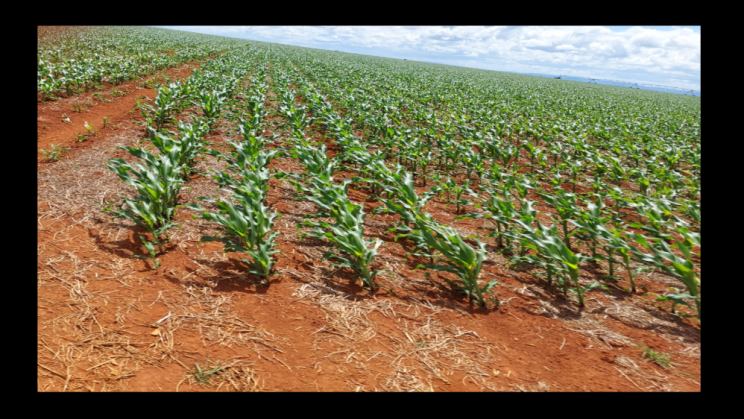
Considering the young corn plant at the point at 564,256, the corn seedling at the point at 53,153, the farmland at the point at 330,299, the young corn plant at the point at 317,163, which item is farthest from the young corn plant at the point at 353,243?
the corn seedling at the point at 53,153

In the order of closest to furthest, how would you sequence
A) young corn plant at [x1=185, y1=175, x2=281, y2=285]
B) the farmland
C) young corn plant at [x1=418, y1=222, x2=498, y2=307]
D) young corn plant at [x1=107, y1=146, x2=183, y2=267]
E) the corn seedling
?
the farmland → young corn plant at [x1=418, y1=222, x2=498, y2=307] → young corn plant at [x1=185, y1=175, x2=281, y2=285] → young corn plant at [x1=107, y1=146, x2=183, y2=267] → the corn seedling

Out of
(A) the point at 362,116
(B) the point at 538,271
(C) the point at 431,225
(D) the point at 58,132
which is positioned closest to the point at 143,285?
(C) the point at 431,225

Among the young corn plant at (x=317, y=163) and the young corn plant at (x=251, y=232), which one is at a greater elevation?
the young corn plant at (x=317, y=163)

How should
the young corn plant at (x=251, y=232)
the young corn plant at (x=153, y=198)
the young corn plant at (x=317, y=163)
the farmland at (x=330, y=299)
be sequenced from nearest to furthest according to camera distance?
the farmland at (x=330, y=299) → the young corn plant at (x=251, y=232) → the young corn plant at (x=153, y=198) → the young corn plant at (x=317, y=163)

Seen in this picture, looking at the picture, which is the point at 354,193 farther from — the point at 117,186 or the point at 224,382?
the point at 224,382

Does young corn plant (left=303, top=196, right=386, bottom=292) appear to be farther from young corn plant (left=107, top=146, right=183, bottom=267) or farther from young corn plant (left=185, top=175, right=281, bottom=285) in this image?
young corn plant (left=107, top=146, right=183, bottom=267)

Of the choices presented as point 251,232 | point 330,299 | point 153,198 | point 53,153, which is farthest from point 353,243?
point 53,153

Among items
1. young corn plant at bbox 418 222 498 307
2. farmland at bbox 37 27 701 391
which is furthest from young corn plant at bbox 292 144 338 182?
young corn plant at bbox 418 222 498 307

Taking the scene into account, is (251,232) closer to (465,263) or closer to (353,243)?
(353,243)

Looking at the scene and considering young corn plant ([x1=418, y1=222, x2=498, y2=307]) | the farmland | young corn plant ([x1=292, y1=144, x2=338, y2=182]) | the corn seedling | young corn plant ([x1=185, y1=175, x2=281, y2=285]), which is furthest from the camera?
the corn seedling

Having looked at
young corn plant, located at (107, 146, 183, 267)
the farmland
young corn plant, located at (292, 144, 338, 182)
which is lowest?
the farmland

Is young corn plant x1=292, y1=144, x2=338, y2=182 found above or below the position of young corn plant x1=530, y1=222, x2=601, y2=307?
above

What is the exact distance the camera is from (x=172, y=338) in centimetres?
229

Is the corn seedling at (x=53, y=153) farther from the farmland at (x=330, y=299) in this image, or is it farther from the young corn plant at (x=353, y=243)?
the young corn plant at (x=353, y=243)
